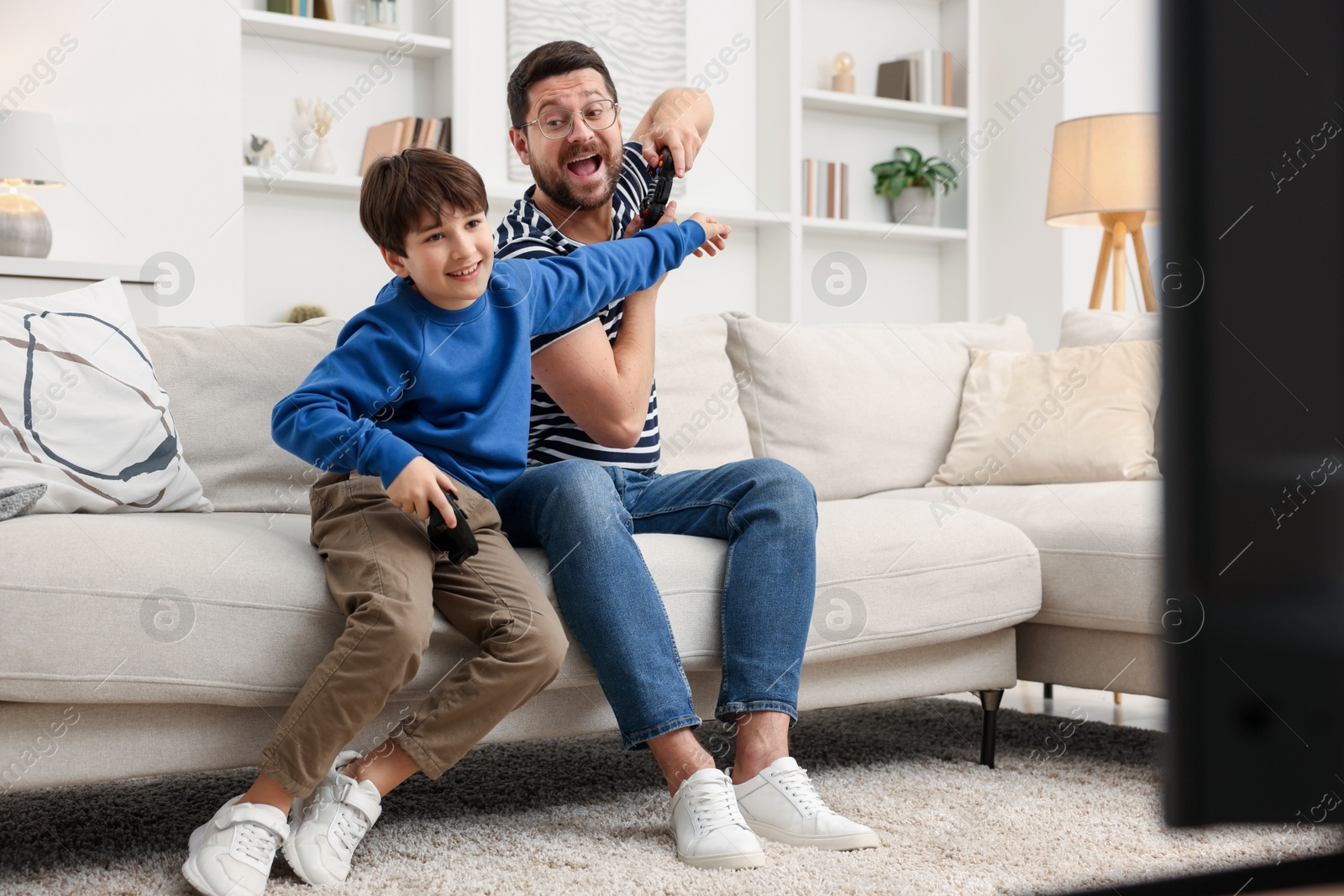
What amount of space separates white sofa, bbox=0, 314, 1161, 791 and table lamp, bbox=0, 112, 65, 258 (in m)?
1.12

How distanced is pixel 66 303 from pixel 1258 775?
1789mm

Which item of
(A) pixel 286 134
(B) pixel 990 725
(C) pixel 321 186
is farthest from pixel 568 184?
(A) pixel 286 134

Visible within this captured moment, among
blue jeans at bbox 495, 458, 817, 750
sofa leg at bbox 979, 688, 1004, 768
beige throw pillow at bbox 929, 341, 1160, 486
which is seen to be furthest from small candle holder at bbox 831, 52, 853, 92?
blue jeans at bbox 495, 458, 817, 750

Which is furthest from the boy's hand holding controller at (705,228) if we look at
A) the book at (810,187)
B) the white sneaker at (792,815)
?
the book at (810,187)

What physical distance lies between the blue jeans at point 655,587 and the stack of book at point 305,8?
260 centimetres

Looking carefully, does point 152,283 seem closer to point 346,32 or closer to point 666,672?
point 346,32

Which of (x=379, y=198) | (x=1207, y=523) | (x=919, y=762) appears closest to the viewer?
(x=1207, y=523)

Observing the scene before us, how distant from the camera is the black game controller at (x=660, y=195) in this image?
1.63 metres

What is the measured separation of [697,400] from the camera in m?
2.13

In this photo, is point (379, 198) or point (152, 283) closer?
point (379, 198)

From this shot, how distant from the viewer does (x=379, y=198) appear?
1.37 metres

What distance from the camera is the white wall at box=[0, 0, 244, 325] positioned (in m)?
3.04

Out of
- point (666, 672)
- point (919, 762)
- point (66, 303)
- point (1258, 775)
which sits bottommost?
point (919, 762)

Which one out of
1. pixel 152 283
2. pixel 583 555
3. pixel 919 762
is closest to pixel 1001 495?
pixel 919 762
